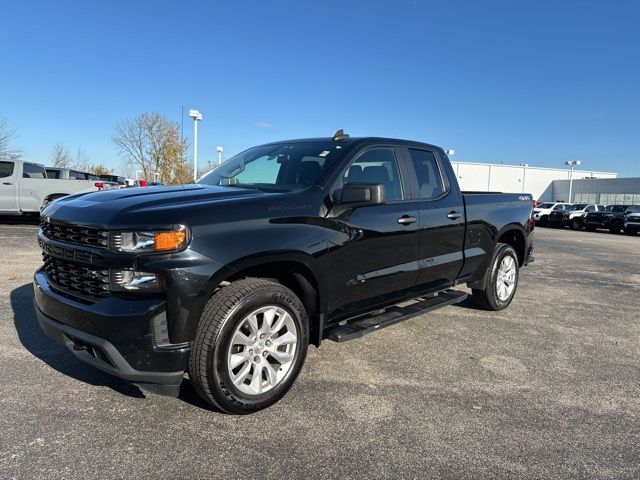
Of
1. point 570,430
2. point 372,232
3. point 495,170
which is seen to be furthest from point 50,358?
point 495,170

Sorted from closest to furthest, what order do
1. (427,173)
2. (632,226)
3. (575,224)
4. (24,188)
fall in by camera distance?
(427,173)
(24,188)
(632,226)
(575,224)

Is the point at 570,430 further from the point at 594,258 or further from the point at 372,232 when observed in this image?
the point at 594,258

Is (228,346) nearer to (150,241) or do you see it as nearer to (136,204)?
(150,241)

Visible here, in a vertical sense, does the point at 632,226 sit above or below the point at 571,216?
below

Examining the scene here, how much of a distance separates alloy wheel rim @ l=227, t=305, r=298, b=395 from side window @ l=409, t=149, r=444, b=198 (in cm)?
209

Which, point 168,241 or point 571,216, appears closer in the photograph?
point 168,241

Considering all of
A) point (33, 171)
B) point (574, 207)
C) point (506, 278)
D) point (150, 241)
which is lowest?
point (506, 278)

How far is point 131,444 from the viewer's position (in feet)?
9.04

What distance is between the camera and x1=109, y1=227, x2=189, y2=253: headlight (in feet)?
9.04

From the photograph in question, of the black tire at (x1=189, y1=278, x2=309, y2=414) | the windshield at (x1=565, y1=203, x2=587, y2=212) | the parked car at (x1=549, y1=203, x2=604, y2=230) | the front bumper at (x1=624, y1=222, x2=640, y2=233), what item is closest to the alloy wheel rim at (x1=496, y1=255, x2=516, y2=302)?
the black tire at (x1=189, y1=278, x2=309, y2=414)

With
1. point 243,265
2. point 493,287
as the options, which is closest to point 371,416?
point 243,265

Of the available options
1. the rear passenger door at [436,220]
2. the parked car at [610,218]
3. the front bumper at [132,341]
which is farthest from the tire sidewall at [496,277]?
the parked car at [610,218]

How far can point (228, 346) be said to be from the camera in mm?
2959

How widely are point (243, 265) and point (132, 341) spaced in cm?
78
